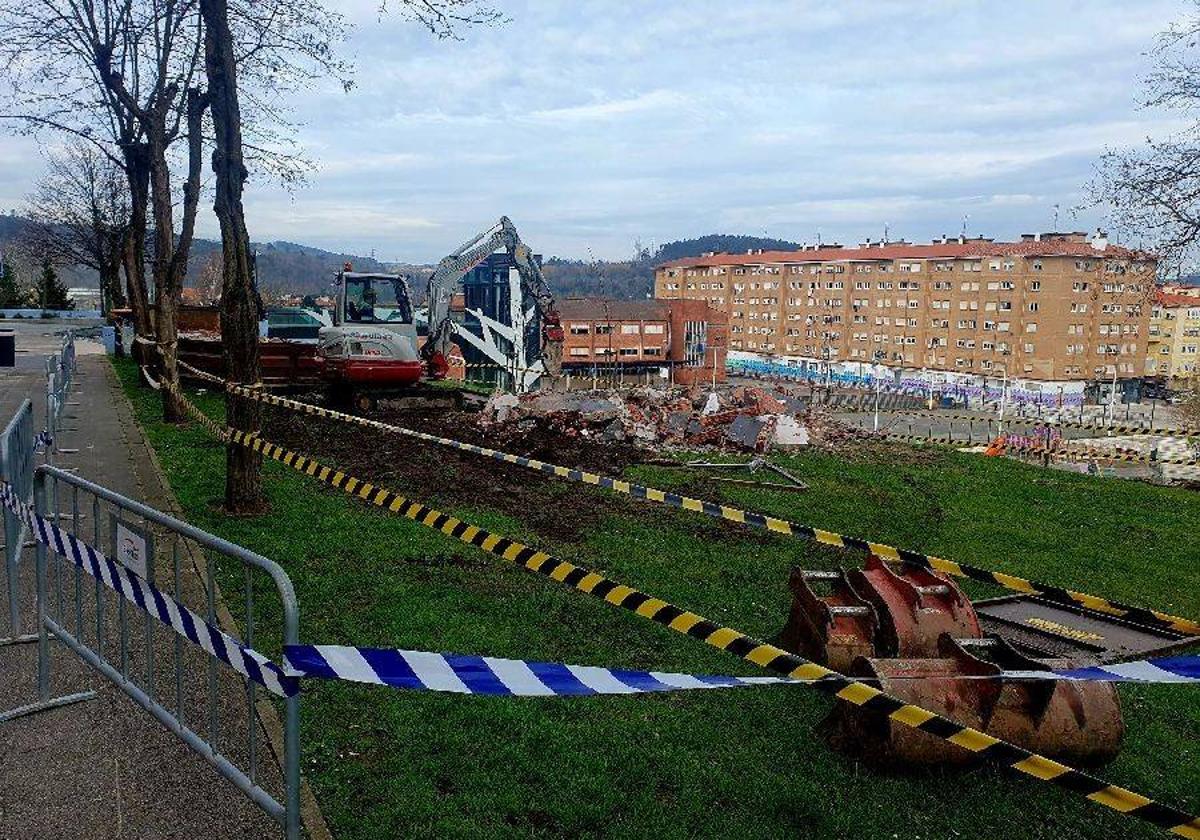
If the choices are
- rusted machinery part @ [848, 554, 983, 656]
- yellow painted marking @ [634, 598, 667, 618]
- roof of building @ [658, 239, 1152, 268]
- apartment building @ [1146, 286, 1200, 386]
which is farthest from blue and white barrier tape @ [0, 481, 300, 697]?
apartment building @ [1146, 286, 1200, 386]

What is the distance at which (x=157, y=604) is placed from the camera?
3.84 m

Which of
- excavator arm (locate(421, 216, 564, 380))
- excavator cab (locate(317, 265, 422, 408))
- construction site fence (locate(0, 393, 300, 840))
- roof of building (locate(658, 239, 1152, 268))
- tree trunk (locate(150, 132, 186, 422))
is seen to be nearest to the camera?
construction site fence (locate(0, 393, 300, 840))

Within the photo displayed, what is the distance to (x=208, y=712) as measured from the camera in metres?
4.68

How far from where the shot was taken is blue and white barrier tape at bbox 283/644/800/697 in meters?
3.03

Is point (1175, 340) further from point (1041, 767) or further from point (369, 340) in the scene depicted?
point (1041, 767)

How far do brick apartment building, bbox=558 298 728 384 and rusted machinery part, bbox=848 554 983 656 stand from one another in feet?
240

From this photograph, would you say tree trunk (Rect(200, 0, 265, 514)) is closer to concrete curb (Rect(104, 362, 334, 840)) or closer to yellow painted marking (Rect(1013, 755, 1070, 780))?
concrete curb (Rect(104, 362, 334, 840))

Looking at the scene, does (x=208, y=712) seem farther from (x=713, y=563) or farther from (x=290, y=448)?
(x=290, y=448)

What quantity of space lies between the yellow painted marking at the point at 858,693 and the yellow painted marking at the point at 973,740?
0.98 feet

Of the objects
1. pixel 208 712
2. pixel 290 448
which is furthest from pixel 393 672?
pixel 290 448

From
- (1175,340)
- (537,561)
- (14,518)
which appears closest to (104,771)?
(14,518)

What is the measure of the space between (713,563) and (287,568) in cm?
381

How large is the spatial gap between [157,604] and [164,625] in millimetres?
650

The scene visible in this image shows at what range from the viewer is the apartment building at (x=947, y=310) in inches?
3182
